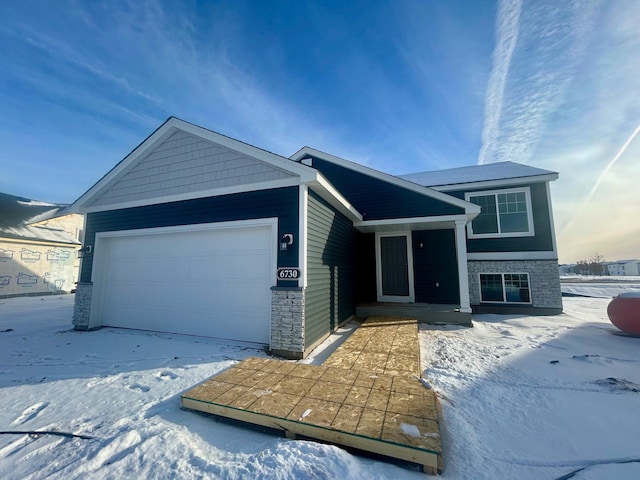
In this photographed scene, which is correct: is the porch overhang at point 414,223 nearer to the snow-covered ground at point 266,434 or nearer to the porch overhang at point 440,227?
the porch overhang at point 440,227

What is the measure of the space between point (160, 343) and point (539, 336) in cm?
862

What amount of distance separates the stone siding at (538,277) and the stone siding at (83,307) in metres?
12.2

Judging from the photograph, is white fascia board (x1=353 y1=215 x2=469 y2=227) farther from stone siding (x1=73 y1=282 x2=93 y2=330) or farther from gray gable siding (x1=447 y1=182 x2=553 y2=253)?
stone siding (x1=73 y1=282 x2=93 y2=330)

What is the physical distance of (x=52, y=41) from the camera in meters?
6.20

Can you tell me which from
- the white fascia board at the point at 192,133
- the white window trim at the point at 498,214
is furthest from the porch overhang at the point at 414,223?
the white fascia board at the point at 192,133

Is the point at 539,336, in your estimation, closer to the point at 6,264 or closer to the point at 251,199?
the point at 251,199

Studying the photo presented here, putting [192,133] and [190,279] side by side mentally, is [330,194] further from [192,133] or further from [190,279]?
[190,279]

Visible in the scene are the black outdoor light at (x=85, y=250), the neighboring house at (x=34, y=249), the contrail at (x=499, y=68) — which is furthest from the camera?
the neighboring house at (x=34, y=249)

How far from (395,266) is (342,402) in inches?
276

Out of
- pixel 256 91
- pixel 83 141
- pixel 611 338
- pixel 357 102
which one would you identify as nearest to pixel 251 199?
pixel 256 91

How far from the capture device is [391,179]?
8.25 metres

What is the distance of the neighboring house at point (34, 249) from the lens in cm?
1255

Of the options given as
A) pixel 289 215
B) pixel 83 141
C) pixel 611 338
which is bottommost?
pixel 611 338

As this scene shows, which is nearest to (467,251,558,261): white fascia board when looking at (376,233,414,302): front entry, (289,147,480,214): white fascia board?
(376,233,414,302): front entry
